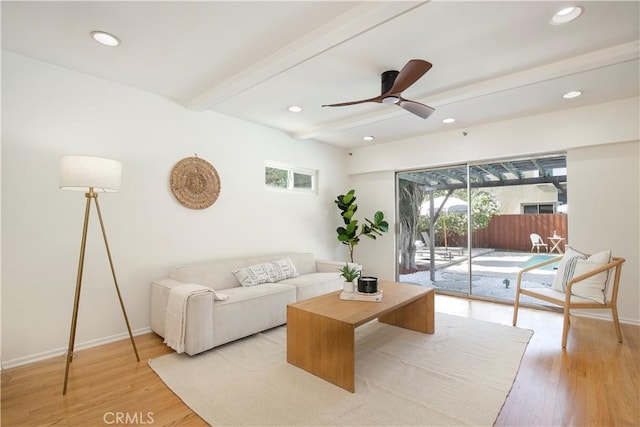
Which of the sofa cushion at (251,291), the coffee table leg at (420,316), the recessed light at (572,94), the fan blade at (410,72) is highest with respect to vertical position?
the recessed light at (572,94)

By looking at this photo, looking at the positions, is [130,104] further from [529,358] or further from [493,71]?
[529,358]

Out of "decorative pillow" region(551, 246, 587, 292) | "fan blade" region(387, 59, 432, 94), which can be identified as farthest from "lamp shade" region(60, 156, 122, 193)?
"decorative pillow" region(551, 246, 587, 292)

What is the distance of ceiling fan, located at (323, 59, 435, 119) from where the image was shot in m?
2.29

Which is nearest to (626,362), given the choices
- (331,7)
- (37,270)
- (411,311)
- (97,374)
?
(411,311)

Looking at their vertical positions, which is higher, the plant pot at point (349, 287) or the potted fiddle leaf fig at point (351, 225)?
the potted fiddle leaf fig at point (351, 225)

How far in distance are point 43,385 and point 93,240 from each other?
1258mm

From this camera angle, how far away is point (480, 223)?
4.88m

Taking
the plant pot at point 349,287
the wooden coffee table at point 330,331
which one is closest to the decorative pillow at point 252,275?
the wooden coffee table at point 330,331

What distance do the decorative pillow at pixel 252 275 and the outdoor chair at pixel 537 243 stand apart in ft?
12.8

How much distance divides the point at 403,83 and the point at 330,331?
209 centimetres

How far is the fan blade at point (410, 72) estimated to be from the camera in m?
2.24

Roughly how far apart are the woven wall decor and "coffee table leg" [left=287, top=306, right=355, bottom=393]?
196cm

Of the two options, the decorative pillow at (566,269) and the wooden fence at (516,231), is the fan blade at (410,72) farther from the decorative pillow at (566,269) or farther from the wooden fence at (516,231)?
the wooden fence at (516,231)

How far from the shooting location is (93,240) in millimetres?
2979
